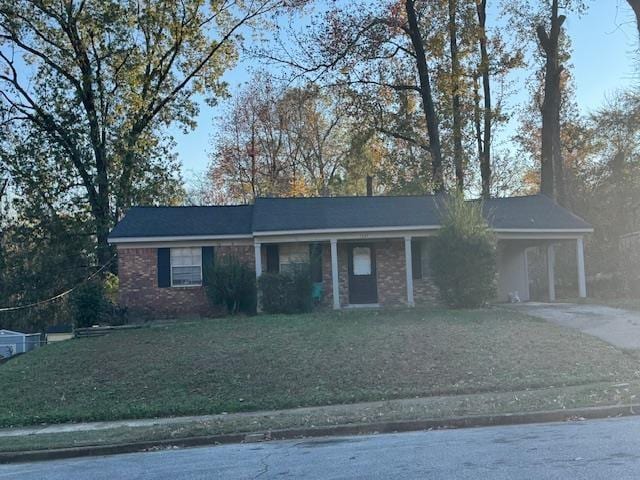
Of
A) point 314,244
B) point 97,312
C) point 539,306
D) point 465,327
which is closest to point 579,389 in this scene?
point 465,327

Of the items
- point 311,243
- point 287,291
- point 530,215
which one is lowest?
point 287,291

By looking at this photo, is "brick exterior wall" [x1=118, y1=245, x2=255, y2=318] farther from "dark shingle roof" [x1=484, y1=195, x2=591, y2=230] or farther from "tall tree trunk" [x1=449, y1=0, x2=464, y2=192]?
"tall tree trunk" [x1=449, y1=0, x2=464, y2=192]

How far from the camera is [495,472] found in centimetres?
661

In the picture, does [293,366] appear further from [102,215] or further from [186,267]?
[102,215]

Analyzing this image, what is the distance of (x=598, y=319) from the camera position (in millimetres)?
18125

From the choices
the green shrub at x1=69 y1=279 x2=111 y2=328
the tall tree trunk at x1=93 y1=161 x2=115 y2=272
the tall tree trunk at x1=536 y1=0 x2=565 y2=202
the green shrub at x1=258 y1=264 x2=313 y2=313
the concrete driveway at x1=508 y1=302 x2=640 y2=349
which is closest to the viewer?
the concrete driveway at x1=508 y1=302 x2=640 y2=349

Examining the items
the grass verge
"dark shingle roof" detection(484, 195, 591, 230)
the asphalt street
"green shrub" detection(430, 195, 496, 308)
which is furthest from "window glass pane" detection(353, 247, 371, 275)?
the asphalt street

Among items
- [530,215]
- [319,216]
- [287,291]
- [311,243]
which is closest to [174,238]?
[287,291]

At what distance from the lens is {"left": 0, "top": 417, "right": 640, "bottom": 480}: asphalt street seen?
6734 millimetres

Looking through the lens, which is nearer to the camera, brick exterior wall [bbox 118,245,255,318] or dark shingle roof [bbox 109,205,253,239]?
brick exterior wall [bbox 118,245,255,318]

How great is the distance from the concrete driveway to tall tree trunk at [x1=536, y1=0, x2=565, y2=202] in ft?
32.5

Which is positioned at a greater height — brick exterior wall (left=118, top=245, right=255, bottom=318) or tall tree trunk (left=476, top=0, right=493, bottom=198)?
tall tree trunk (left=476, top=0, right=493, bottom=198)

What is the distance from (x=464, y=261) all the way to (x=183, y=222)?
31.5ft

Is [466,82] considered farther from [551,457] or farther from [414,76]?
[551,457]
